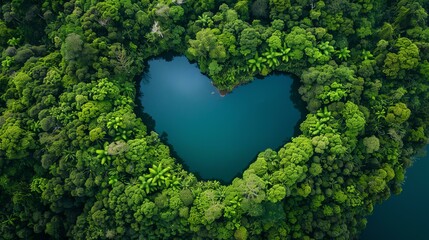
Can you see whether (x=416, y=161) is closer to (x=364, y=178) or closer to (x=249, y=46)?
(x=364, y=178)

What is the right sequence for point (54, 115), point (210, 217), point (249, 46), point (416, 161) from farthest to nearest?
point (416, 161), point (249, 46), point (54, 115), point (210, 217)

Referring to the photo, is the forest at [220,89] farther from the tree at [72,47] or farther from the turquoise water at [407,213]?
the turquoise water at [407,213]

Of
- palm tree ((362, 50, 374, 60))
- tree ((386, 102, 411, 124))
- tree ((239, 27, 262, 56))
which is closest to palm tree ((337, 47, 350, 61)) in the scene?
palm tree ((362, 50, 374, 60))

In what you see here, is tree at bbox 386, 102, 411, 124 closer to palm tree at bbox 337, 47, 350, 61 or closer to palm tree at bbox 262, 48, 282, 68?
palm tree at bbox 337, 47, 350, 61

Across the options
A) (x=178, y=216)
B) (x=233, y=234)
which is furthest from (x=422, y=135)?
(x=178, y=216)

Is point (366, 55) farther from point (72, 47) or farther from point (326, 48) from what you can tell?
point (72, 47)

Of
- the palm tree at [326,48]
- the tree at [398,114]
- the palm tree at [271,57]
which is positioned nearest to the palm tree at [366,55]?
the palm tree at [326,48]
